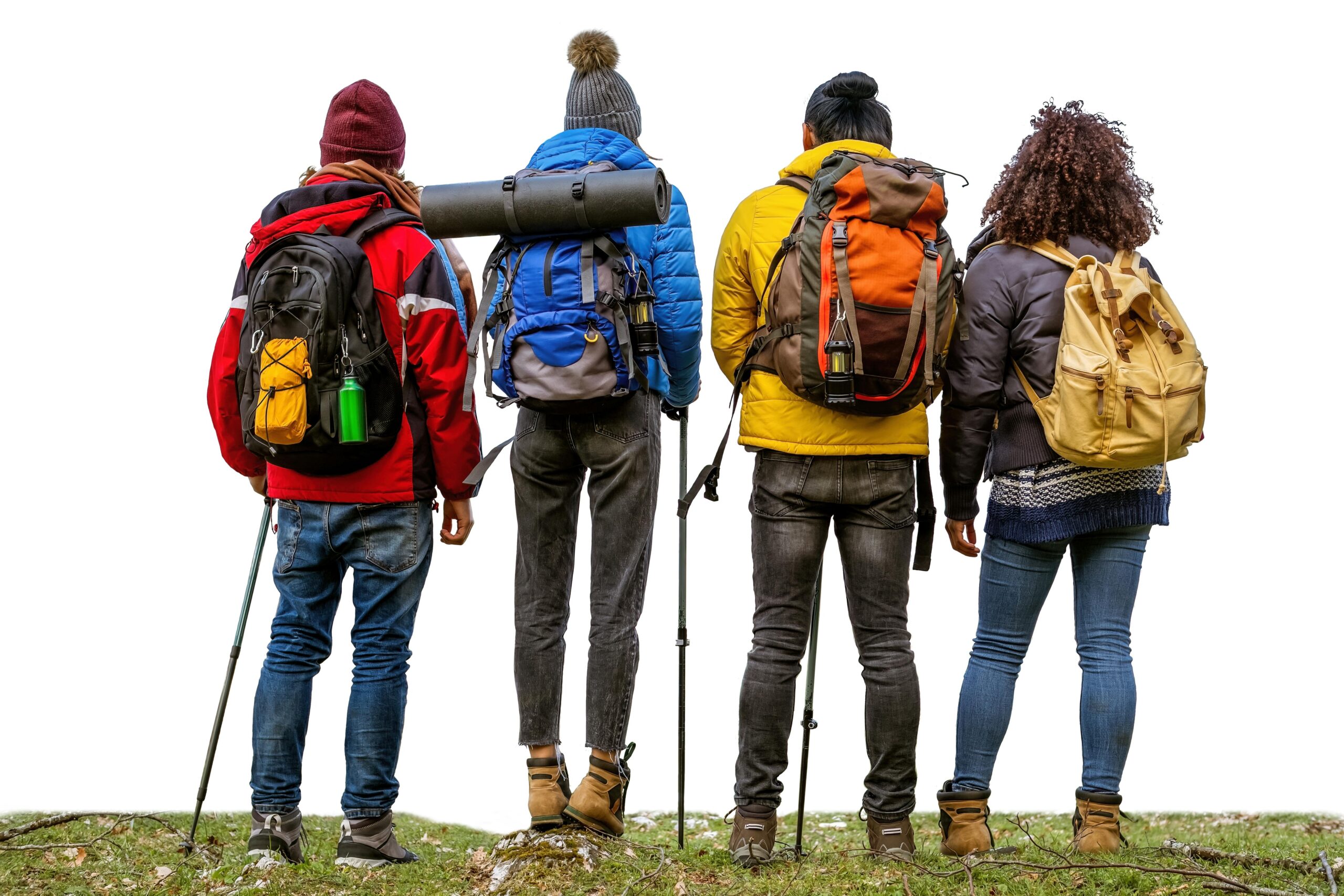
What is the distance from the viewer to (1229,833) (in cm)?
711

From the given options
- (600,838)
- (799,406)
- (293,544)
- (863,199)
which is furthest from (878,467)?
(293,544)

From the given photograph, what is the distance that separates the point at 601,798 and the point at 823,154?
9.08 feet

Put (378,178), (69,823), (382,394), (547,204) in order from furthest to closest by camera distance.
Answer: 1. (69,823)
2. (378,178)
3. (382,394)
4. (547,204)

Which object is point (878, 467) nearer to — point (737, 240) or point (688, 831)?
point (737, 240)

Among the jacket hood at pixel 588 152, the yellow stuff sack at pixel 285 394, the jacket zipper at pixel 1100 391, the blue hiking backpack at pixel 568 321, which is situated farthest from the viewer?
the jacket hood at pixel 588 152

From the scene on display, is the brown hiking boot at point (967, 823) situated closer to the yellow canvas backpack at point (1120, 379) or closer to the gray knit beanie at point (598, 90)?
the yellow canvas backpack at point (1120, 379)

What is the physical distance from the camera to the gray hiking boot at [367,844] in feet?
17.5

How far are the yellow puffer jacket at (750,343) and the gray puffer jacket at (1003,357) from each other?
20 cm

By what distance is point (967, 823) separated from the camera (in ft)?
17.4

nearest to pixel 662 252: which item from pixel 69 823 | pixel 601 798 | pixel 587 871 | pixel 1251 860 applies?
pixel 601 798

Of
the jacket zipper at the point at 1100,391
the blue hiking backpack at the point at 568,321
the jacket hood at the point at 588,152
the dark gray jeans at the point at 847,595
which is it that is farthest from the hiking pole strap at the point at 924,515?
the jacket hood at the point at 588,152

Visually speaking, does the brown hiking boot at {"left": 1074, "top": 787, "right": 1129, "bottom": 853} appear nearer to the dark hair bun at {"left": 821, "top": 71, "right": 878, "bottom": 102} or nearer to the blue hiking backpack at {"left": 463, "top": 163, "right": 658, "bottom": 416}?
the blue hiking backpack at {"left": 463, "top": 163, "right": 658, "bottom": 416}

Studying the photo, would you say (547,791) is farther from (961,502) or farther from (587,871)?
(961,502)

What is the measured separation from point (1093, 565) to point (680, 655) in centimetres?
177
